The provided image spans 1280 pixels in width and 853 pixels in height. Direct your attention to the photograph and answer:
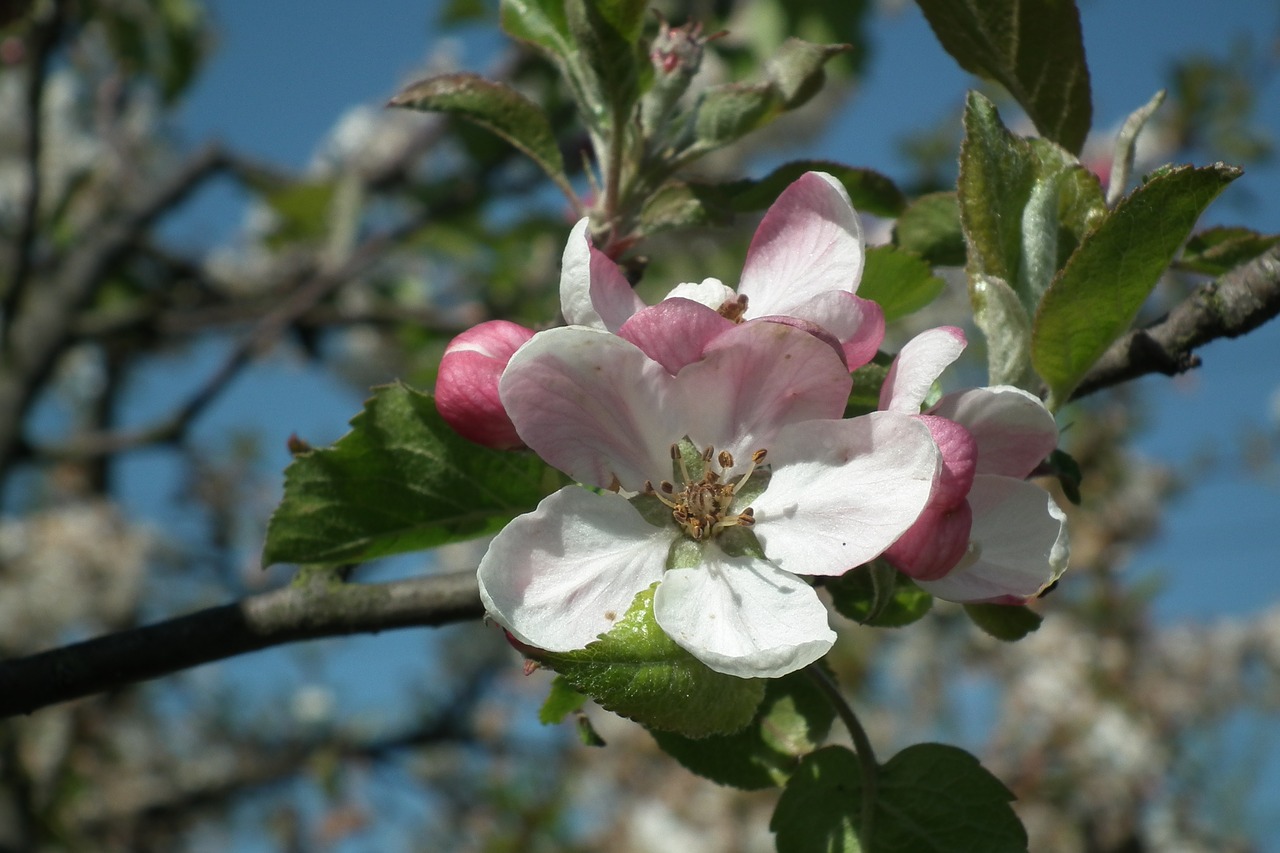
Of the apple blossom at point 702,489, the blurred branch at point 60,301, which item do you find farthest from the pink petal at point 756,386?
the blurred branch at point 60,301

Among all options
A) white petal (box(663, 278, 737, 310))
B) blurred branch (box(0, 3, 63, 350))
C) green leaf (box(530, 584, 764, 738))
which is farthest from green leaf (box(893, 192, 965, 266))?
blurred branch (box(0, 3, 63, 350))

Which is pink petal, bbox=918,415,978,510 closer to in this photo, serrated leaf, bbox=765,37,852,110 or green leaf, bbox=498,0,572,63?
serrated leaf, bbox=765,37,852,110

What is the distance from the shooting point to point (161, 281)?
13.5 feet

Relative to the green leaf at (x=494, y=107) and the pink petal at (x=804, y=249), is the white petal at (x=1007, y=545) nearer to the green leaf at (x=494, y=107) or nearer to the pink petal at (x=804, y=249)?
the pink petal at (x=804, y=249)

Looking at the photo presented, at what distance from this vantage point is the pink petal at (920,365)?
26.6 inches

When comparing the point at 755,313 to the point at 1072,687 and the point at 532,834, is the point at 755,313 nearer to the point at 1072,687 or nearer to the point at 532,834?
the point at 532,834

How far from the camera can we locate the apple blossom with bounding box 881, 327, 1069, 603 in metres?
0.66

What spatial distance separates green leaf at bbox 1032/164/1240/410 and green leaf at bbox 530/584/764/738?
34cm

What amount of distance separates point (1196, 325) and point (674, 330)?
44 centimetres

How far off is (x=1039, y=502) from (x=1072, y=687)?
168 inches

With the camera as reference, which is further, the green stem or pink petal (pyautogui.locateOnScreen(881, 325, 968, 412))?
the green stem

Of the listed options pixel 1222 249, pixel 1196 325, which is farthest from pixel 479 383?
pixel 1222 249

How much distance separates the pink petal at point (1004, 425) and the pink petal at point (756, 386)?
8cm

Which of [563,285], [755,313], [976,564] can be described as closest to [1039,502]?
[976,564]
